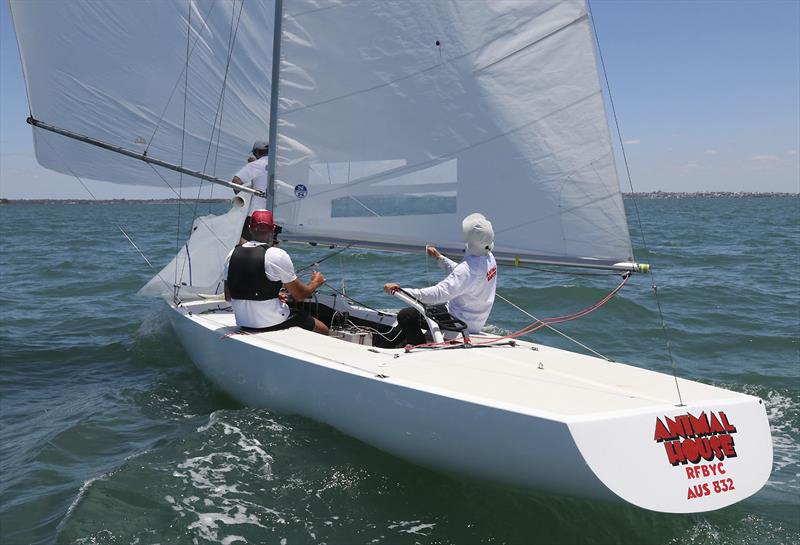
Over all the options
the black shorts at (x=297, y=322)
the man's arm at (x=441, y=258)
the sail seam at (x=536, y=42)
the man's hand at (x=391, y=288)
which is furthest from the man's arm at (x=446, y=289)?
the sail seam at (x=536, y=42)

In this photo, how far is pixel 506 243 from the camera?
4.95 m

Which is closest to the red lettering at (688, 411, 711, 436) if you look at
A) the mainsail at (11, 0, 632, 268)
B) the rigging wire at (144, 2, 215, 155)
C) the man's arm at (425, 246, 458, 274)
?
the mainsail at (11, 0, 632, 268)

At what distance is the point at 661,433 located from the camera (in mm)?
3064

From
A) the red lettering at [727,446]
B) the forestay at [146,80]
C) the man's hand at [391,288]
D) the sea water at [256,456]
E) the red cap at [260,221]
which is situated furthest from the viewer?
the forestay at [146,80]

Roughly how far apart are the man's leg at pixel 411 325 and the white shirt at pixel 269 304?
0.77 m

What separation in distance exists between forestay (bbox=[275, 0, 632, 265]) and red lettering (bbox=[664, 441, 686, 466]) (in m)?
1.78

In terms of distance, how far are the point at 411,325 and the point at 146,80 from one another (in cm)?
334

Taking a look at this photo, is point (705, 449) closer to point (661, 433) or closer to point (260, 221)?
point (661, 433)

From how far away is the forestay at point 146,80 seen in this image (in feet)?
19.3

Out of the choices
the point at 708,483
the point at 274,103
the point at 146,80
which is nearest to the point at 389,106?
the point at 274,103

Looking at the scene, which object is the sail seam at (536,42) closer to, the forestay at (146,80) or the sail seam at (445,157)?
the sail seam at (445,157)

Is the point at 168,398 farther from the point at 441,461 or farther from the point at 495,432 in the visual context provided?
the point at 495,432

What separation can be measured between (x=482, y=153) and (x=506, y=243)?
0.65 m

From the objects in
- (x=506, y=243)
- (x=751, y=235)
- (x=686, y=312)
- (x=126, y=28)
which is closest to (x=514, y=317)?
(x=686, y=312)
